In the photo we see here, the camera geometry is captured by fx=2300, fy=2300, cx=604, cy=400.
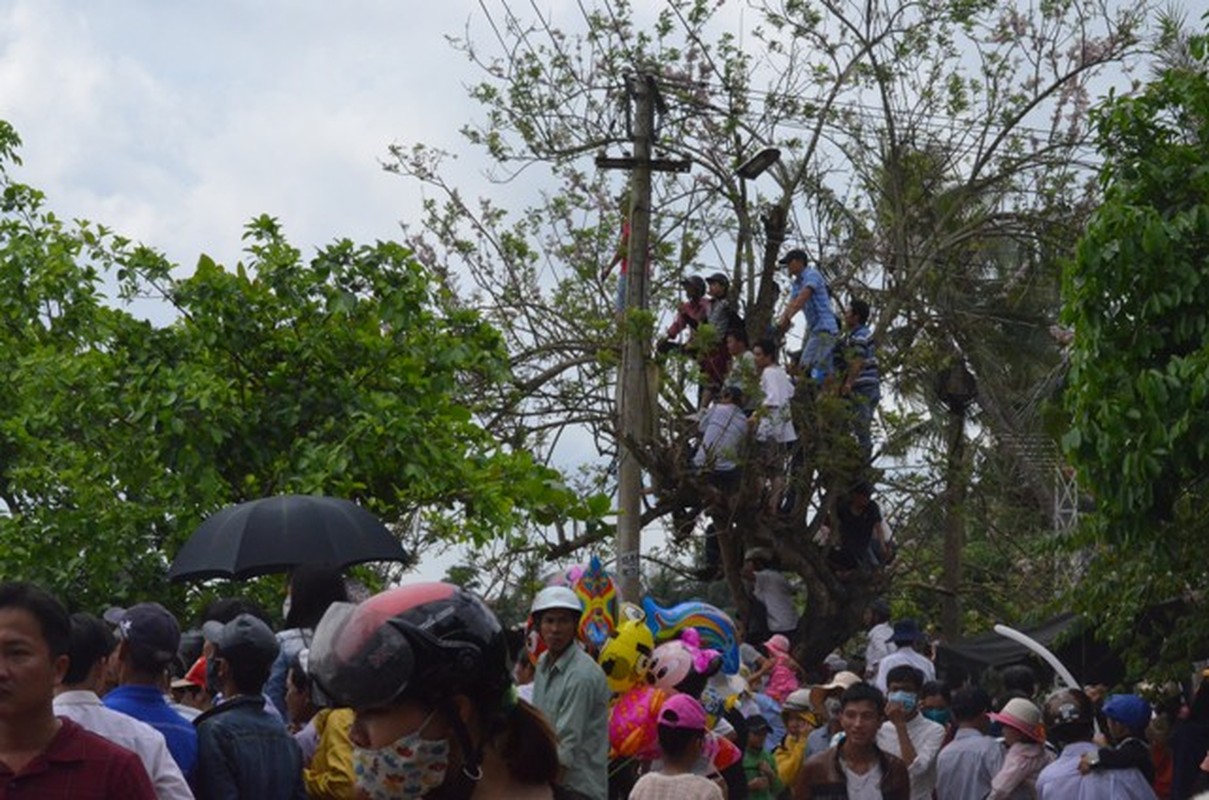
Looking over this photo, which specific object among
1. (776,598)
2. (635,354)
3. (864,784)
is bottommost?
(864,784)

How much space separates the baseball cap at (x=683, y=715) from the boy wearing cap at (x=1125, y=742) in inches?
116

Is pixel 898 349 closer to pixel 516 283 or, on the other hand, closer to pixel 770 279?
pixel 770 279

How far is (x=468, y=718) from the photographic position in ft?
12.5

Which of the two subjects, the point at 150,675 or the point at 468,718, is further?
the point at 150,675

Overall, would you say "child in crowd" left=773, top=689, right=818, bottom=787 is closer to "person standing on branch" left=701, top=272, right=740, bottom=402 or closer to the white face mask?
"person standing on branch" left=701, top=272, right=740, bottom=402

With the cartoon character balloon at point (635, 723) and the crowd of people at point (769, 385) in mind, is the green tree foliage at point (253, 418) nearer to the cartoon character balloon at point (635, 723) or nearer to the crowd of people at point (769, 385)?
the cartoon character balloon at point (635, 723)

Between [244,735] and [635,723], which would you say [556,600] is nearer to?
[635,723]

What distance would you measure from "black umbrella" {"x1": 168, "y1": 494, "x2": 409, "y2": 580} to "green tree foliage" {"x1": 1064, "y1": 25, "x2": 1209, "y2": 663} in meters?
4.33

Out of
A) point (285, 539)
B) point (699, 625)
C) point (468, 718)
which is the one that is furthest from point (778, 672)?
point (468, 718)

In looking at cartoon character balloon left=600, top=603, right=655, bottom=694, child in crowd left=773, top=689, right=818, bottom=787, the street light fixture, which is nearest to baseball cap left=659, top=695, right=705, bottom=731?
cartoon character balloon left=600, top=603, right=655, bottom=694

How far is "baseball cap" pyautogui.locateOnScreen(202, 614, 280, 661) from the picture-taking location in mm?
7156

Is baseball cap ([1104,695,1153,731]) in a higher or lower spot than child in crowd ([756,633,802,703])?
lower

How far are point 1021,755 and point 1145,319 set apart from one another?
256cm

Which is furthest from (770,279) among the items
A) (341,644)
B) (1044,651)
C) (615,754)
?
(341,644)
